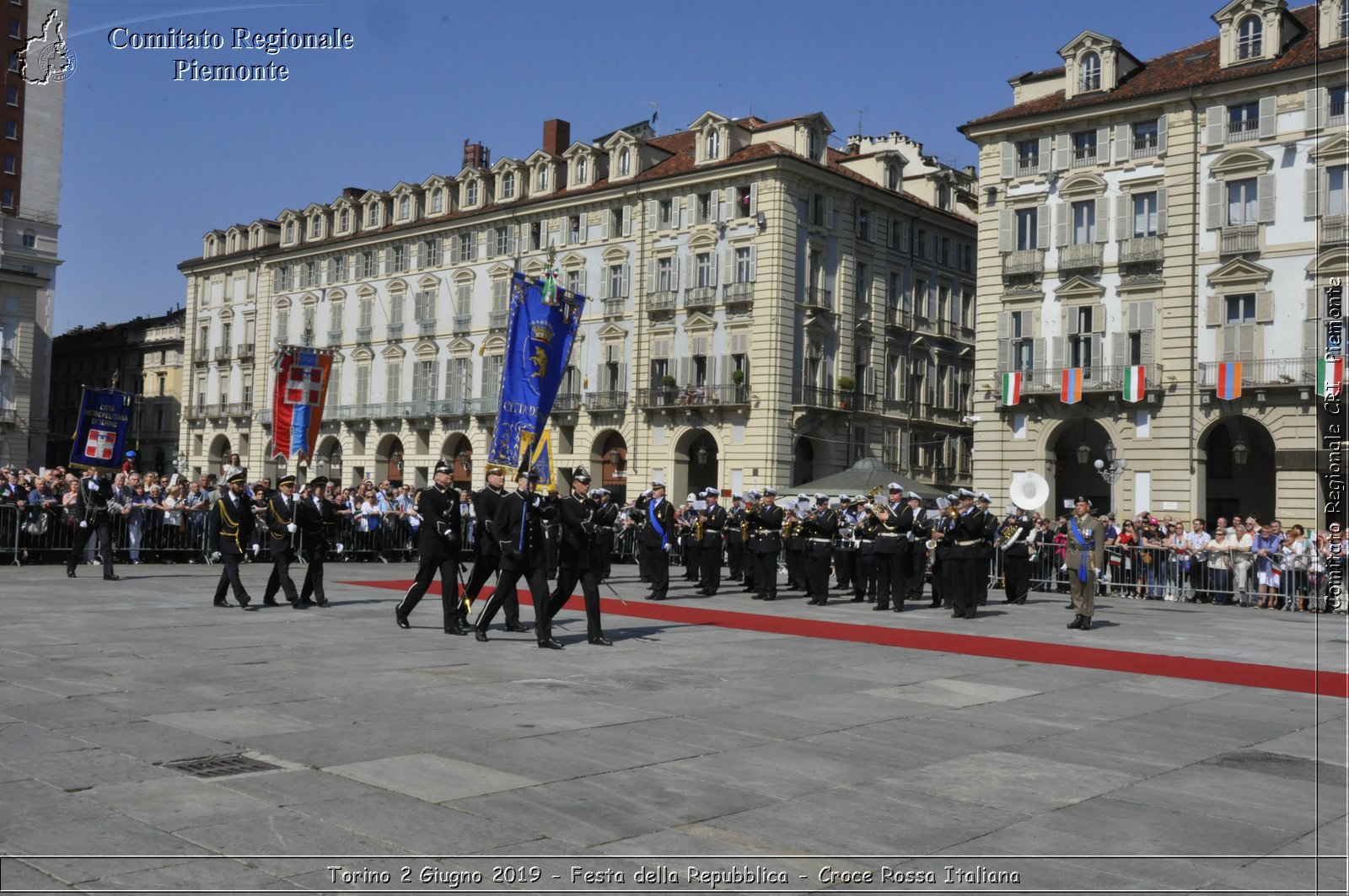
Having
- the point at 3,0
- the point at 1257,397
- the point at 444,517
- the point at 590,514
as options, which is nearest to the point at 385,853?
the point at 590,514

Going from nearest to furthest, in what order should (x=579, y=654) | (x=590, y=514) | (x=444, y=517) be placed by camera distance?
(x=579, y=654)
(x=590, y=514)
(x=444, y=517)

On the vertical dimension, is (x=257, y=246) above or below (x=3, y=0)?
below

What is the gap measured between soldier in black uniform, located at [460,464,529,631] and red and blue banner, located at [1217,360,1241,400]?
28.9 meters

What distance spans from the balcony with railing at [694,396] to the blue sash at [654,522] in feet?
89.7

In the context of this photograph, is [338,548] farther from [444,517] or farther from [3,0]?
[3,0]

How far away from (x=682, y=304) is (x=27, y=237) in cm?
5189

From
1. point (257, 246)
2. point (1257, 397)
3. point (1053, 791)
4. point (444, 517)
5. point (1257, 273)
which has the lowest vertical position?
point (1053, 791)

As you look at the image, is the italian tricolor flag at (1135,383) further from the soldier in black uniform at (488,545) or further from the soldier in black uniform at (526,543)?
the soldier in black uniform at (526,543)

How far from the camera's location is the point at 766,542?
2227cm

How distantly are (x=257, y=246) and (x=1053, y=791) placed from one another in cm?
7439

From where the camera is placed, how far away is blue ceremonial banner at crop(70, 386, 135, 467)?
27.4 m

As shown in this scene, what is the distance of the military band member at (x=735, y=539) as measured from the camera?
2473cm

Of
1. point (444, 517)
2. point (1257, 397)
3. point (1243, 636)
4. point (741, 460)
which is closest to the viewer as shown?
point (444, 517)

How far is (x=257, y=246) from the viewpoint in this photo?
7556cm
